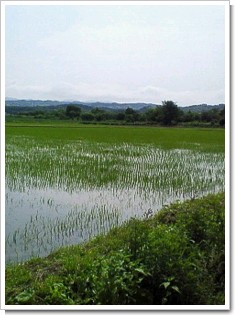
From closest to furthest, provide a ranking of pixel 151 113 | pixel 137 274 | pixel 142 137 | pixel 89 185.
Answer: pixel 137 274, pixel 151 113, pixel 89 185, pixel 142 137

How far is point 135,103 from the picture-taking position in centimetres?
334

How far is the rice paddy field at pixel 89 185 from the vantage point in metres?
4.11

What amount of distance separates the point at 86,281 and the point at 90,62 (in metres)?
1.66

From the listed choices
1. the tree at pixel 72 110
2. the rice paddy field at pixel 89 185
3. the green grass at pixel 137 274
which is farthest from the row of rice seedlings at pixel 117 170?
the green grass at pixel 137 274

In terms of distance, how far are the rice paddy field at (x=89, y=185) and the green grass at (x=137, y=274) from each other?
0.81m

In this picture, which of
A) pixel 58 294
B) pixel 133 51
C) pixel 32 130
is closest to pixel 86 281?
pixel 58 294

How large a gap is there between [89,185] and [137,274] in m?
3.95

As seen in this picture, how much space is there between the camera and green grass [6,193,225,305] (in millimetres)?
2330

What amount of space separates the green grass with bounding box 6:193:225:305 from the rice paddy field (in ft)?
2.65

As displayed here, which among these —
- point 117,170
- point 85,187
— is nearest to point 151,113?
point 85,187

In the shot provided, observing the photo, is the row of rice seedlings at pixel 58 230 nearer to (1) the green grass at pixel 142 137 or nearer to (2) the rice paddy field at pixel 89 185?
(2) the rice paddy field at pixel 89 185

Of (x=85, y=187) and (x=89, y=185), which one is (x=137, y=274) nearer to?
(x=85, y=187)

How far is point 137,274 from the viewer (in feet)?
7.97

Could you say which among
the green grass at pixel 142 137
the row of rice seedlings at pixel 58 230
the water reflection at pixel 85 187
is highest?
the green grass at pixel 142 137
